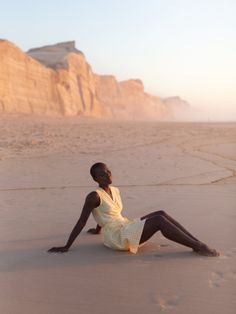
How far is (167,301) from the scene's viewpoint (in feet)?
9.44

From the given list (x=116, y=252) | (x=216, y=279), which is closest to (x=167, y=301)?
(x=216, y=279)

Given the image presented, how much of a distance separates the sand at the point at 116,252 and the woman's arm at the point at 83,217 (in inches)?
3.4

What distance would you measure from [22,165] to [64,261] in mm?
6430

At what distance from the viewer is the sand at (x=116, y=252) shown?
2.92 metres

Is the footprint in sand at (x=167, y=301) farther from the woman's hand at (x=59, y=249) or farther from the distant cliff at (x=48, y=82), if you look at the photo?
the distant cliff at (x=48, y=82)

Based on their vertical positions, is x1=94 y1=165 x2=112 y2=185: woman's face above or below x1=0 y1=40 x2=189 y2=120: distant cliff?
below

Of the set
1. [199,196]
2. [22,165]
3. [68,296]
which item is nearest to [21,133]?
[22,165]

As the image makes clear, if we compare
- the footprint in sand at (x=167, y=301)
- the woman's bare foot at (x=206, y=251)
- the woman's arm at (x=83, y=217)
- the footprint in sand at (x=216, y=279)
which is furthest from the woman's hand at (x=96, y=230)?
the footprint in sand at (x=167, y=301)

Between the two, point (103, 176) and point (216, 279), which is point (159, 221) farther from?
point (216, 279)

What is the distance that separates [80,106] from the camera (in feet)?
156

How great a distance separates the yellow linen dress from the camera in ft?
12.5

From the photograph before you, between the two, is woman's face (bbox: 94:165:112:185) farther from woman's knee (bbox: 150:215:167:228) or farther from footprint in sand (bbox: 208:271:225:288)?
footprint in sand (bbox: 208:271:225:288)

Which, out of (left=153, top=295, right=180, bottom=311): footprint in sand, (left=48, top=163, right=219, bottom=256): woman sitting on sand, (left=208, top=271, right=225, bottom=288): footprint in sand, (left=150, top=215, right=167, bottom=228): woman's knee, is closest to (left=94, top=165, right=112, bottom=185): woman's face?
(left=48, top=163, right=219, bottom=256): woman sitting on sand

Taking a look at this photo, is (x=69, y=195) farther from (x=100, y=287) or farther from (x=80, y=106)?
(x=80, y=106)
